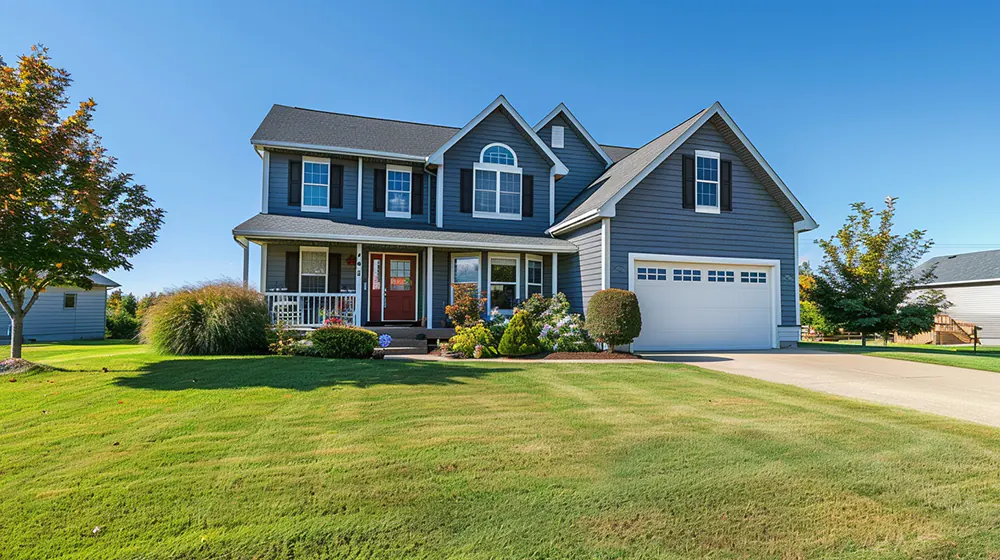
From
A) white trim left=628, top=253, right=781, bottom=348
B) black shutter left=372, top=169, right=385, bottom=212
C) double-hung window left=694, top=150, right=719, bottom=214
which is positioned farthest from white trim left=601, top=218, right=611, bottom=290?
black shutter left=372, top=169, right=385, bottom=212

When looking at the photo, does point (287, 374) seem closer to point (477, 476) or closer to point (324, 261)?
point (477, 476)

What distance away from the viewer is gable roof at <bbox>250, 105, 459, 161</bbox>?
14.3m

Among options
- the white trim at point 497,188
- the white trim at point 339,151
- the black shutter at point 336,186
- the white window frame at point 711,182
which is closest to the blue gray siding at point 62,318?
the white trim at point 339,151

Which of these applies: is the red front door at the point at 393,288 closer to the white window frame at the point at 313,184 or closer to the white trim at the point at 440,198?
the white trim at the point at 440,198

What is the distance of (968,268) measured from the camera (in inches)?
1208

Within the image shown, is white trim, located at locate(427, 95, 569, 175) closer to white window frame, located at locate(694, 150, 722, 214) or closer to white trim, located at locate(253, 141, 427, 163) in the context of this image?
white trim, located at locate(253, 141, 427, 163)

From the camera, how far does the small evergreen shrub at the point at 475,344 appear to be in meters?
11.0

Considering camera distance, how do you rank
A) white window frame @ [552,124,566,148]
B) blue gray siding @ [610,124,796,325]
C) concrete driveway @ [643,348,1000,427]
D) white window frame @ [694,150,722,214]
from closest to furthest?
1. concrete driveway @ [643,348,1000,427]
2. blue gray siding @ [610,124,796,325]
3. white window frame @ [694,150,722,214]
4. white window frame @ [552,124,566,148]

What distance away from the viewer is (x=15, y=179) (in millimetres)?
7117

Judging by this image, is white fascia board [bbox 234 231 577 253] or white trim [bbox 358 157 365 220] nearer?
white fascia board [bbox 234 231 577 253]

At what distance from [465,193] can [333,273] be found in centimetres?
484

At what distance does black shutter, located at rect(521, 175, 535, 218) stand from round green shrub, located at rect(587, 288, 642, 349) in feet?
16.9

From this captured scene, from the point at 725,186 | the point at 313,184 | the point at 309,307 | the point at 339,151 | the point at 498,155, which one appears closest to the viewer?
the point at 309,307

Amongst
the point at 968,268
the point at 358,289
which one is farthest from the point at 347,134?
the point at 968,268
